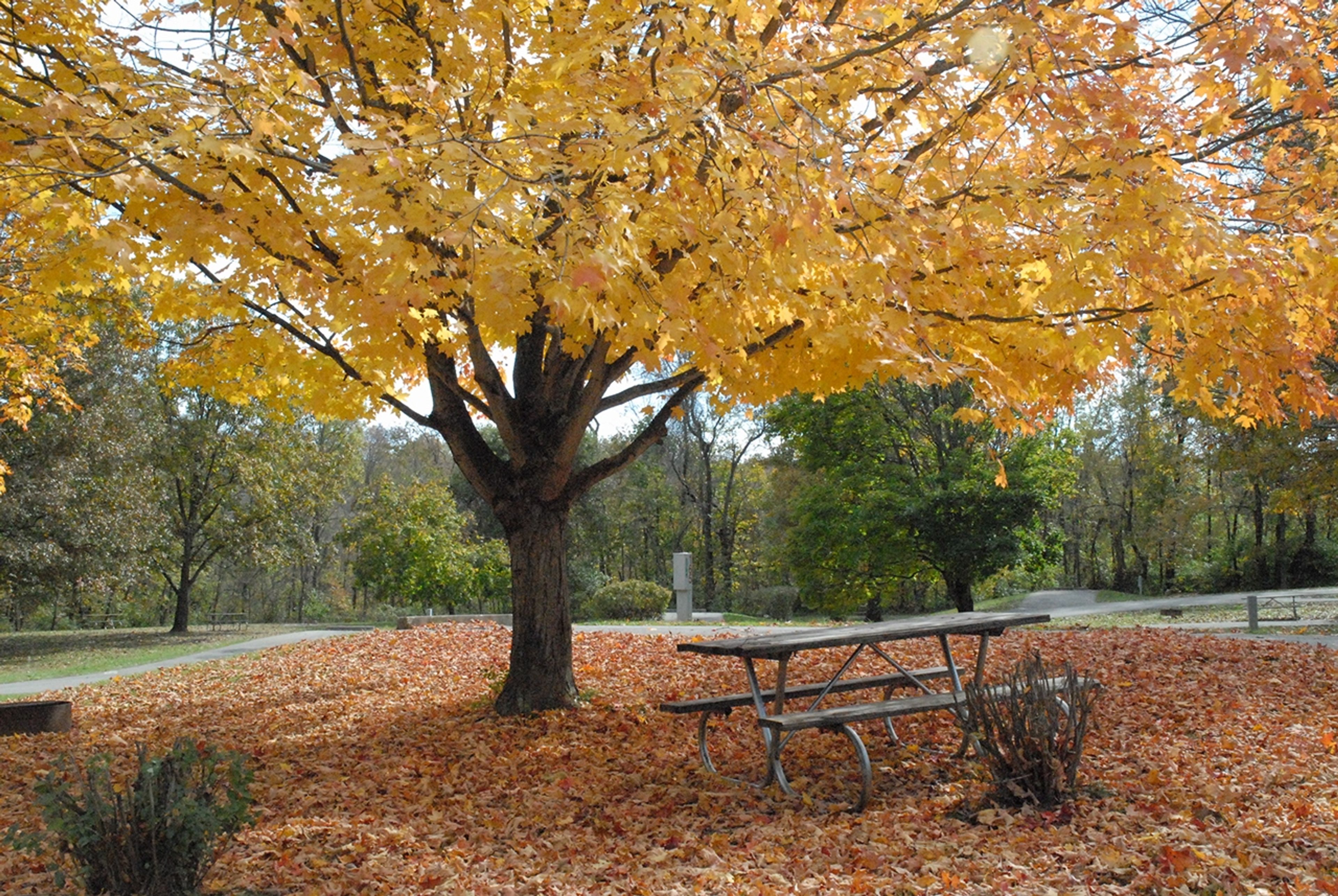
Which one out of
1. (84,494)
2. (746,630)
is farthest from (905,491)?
(84,494)

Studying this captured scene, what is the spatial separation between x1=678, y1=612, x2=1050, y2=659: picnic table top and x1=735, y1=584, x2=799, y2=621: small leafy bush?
2437 centimetres

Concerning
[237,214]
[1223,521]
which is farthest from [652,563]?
[237,214]

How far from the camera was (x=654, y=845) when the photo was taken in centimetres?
438

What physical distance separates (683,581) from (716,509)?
50.5 feet

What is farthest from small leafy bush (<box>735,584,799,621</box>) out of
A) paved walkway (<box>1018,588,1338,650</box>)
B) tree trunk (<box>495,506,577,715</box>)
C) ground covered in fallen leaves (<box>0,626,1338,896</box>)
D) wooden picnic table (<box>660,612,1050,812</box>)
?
wooden picnic table (<box>660,612,1050,812</box>)

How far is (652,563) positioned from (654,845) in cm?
3717

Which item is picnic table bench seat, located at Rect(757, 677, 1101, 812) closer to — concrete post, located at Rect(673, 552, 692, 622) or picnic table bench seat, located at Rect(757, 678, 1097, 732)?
picnic table bench seat, located at Rect(757, 678, 1097, 732)

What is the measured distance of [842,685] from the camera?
18.8 feet

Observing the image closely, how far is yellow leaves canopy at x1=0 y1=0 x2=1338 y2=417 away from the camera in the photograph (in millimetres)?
4160

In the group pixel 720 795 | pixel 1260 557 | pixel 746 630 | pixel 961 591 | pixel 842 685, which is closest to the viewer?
pixel 720 795

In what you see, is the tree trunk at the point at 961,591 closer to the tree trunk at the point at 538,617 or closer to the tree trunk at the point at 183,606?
the tree trunk at the point at 538,617

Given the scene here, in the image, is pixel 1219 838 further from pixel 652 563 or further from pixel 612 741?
pixel 652 563

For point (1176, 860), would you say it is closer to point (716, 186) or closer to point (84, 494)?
point (716, 186)

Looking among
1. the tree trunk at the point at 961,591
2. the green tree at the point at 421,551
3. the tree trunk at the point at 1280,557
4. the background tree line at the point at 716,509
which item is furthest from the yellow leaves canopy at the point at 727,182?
the tree trunk at the point at 1280,557
